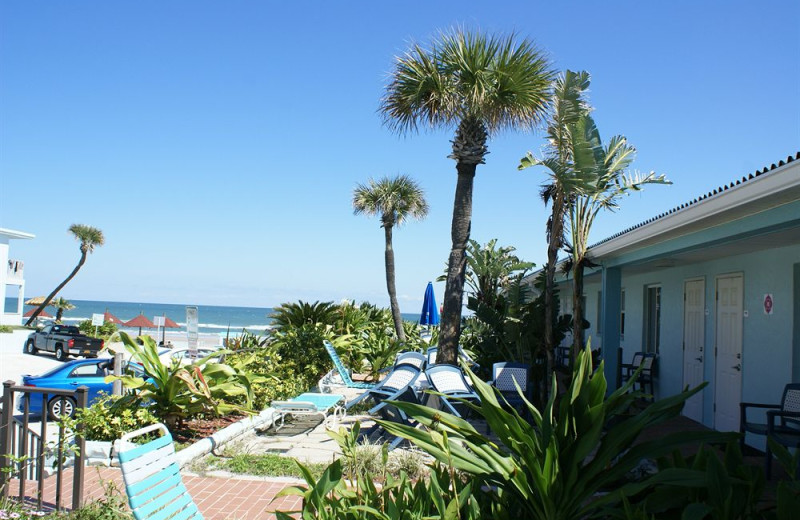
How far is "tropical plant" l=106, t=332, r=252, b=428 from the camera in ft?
24.8

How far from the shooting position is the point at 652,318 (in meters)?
13.1

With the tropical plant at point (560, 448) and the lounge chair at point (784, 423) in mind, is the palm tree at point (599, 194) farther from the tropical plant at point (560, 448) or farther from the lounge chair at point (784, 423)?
the tropical plant at point (560, 448)

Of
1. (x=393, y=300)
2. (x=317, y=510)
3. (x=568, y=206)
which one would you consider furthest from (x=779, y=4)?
(x=393, y=300)

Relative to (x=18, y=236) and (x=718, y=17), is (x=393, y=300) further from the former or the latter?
(x=18, y=236)

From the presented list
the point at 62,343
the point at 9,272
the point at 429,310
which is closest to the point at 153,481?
the point at 429,310

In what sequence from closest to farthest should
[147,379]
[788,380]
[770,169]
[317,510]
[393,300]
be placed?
[317,510] → [770,169] → [788,380] → [147,379] → [393,300]

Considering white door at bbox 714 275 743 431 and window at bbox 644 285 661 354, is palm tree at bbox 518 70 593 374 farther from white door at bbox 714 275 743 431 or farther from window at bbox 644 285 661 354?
window at bbox 644 285 661 354

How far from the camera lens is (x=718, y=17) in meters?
8.70

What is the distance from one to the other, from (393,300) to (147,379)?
1532 cm

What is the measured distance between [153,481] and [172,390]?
3.89 metres

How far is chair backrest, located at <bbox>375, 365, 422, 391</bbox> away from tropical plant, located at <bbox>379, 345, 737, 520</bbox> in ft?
16.8

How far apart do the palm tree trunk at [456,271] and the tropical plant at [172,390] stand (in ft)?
11.7

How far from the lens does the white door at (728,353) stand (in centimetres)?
900

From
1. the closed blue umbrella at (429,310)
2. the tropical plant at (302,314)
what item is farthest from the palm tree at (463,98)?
the closed blue umbrella at (429,310)
